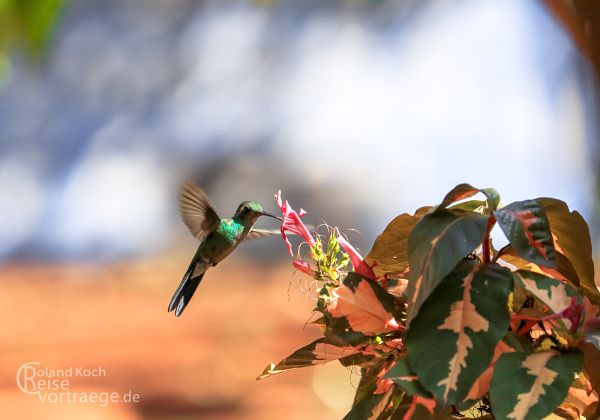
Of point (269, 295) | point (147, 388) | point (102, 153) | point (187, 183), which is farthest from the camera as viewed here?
point (102, 153)

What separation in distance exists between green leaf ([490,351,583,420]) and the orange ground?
262cm

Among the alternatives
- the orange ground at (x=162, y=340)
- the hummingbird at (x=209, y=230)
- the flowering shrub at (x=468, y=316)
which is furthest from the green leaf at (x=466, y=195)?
the orange ground at (x=162, y=340)

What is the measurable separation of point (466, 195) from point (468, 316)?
11 centimetres

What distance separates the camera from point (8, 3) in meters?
3.81

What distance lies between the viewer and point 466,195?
1.73ft

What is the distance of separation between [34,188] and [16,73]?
66cm

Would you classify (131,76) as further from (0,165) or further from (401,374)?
(401,374)

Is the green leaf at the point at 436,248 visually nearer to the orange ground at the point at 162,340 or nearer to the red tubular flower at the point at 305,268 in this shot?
the red tubular flower at the point at 305,268

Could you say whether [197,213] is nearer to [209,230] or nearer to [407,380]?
[209,230]

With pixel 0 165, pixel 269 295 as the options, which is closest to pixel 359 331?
pixel 269 295

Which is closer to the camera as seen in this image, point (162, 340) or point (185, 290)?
point (185, 290)

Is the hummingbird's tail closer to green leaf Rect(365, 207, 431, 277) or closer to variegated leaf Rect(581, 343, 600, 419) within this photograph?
green leaf Rect(365, 207, 431, 277)

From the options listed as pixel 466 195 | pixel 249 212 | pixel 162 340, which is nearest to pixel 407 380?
pixel 466 195

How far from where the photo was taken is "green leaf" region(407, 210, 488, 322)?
0.45 meters
